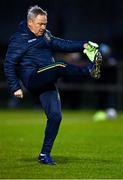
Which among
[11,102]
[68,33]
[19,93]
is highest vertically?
[19,93]

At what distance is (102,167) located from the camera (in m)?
11.5

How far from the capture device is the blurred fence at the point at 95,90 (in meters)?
25.8

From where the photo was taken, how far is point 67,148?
14383 mm

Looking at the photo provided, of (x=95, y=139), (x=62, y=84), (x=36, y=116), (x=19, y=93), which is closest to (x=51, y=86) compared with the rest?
(x=19, y=93)

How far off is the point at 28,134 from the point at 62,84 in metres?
8.52

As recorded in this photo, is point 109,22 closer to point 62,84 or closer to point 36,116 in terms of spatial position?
point 62,84

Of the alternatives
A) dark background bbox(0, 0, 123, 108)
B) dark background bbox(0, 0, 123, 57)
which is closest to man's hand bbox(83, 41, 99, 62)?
dark background bbox(0, 0, 123, 108)

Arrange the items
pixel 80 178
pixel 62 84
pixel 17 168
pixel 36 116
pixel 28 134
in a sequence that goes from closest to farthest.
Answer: pixel 80 178, pixel 17 168, pixel 28 134, pixel 36 116, pixel 62 84

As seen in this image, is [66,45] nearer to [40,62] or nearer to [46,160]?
[40,62]

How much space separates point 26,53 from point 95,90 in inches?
576

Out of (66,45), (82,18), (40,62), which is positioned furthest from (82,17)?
(40,62)

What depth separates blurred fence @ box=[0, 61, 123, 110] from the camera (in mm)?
25781

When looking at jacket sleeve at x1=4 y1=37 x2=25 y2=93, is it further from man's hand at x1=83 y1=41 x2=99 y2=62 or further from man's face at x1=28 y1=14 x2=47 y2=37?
man's hand at x1=83 y1=41 x2=99 y2=62

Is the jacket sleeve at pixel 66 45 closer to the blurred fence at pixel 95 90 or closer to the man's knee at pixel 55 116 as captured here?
the man's knee at pixel 55 116
